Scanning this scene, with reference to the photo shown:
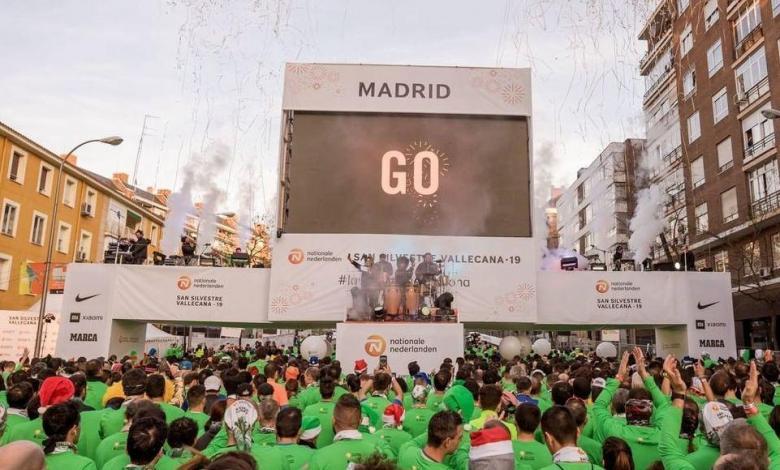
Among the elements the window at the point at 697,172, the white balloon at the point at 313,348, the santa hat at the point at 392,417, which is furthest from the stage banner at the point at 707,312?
the window at the point at 697,172

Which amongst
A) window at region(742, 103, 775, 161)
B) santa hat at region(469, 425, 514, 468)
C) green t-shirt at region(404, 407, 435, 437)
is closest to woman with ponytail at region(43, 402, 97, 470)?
santa hat at region(469, 425, 514, 468)

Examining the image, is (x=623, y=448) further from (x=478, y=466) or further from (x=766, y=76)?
(x=766, y=76)

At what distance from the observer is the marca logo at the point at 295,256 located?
61.7 feet

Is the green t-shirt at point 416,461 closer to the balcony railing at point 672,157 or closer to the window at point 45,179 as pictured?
the window at point 45,179

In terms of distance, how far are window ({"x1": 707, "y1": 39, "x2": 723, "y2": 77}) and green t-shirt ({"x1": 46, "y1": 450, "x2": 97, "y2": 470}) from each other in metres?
37.7

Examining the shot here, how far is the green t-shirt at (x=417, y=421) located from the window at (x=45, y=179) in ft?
117

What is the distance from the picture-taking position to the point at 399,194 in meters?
19.1

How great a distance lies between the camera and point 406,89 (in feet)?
66.2

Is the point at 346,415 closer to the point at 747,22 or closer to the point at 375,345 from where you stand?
the point at 375,345

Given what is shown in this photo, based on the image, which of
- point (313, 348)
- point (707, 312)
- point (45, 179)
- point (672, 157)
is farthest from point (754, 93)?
point (45, 179)

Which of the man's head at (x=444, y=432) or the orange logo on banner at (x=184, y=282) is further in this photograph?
the orange logo on banner at (x=184, y=282)

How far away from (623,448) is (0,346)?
24.7 meters

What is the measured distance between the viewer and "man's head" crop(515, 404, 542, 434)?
4.55 m

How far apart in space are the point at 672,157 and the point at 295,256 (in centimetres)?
3232
